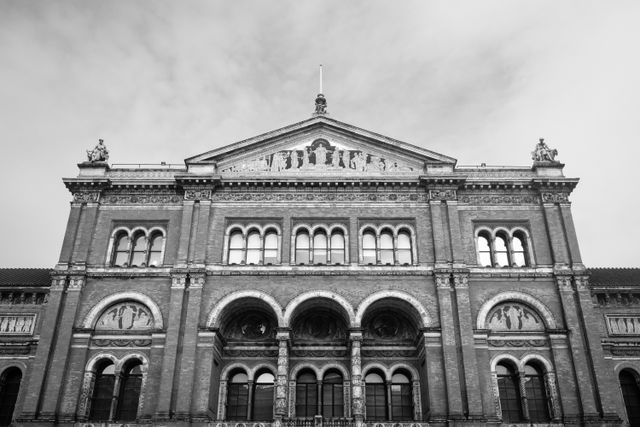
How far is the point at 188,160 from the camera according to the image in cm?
3278

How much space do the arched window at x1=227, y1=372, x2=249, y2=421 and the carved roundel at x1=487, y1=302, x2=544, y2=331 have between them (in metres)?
12.4

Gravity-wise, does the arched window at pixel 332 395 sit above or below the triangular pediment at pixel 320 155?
below

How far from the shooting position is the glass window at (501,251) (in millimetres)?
31281

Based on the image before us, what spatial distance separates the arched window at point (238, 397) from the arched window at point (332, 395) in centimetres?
386

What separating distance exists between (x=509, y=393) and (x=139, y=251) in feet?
65.3

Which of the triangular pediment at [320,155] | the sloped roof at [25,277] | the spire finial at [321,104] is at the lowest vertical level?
the sloped roof at [25,277]

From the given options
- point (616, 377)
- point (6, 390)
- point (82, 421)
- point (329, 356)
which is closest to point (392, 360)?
point (329, 356)

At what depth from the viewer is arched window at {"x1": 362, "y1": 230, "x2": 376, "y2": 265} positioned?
31058 millimetres

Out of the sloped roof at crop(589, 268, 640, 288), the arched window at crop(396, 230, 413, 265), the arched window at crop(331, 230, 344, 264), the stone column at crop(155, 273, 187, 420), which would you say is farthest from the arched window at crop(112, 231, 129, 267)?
the sloped roof at crop(589, 268, 640, 288)

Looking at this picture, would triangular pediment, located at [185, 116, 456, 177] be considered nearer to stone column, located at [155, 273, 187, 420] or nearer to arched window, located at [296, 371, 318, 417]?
stone column, located at [155, 273, 187, 420]

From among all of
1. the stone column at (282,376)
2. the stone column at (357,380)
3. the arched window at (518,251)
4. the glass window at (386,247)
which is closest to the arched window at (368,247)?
the glass window at (386,247)

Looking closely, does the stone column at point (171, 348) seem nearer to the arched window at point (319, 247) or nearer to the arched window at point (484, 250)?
the arched window at point (319, 247)

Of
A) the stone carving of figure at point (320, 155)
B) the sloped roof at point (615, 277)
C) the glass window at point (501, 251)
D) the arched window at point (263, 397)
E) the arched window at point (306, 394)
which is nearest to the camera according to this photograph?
the arched window at point (263, 397)

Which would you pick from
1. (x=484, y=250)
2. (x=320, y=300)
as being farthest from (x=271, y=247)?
(x=484, y=250)
